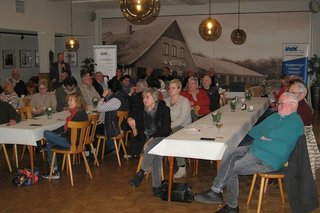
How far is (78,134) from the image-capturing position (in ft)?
17.1

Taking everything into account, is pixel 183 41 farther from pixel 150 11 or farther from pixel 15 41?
pixel 150 11

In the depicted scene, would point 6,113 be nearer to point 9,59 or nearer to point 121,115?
point 121,115

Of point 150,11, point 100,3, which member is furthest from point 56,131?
point 100,3

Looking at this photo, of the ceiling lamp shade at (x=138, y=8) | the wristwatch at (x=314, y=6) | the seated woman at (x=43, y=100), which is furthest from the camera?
the wristwatch at (x=314, y=6)

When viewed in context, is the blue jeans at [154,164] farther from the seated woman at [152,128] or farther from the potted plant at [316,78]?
the potted plant at [316,78]

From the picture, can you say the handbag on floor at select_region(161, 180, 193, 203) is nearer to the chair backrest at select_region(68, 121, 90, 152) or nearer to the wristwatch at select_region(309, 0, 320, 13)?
the chair backrest at select_region(68, 121, 90, 152)

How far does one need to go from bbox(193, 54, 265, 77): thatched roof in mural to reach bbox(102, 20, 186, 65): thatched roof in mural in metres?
1.52

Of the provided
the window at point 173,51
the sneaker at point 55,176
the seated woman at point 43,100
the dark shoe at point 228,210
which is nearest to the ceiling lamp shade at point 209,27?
the seated woman at point 43,100

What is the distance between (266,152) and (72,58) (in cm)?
1185

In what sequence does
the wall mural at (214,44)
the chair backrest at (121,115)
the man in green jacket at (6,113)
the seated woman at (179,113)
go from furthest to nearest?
the wall mural at (214,44) < the chair backrest at (121,115) < the man in green jacket at (6,113) < the seated woman at (179,113)

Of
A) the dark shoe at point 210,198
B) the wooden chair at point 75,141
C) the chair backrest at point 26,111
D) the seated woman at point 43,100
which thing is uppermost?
the seated woman at point 43,100

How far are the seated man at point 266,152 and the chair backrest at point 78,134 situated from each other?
1830 mm

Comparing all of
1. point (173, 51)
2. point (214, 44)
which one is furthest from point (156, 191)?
point (173, 51)

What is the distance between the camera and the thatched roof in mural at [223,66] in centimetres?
1344
